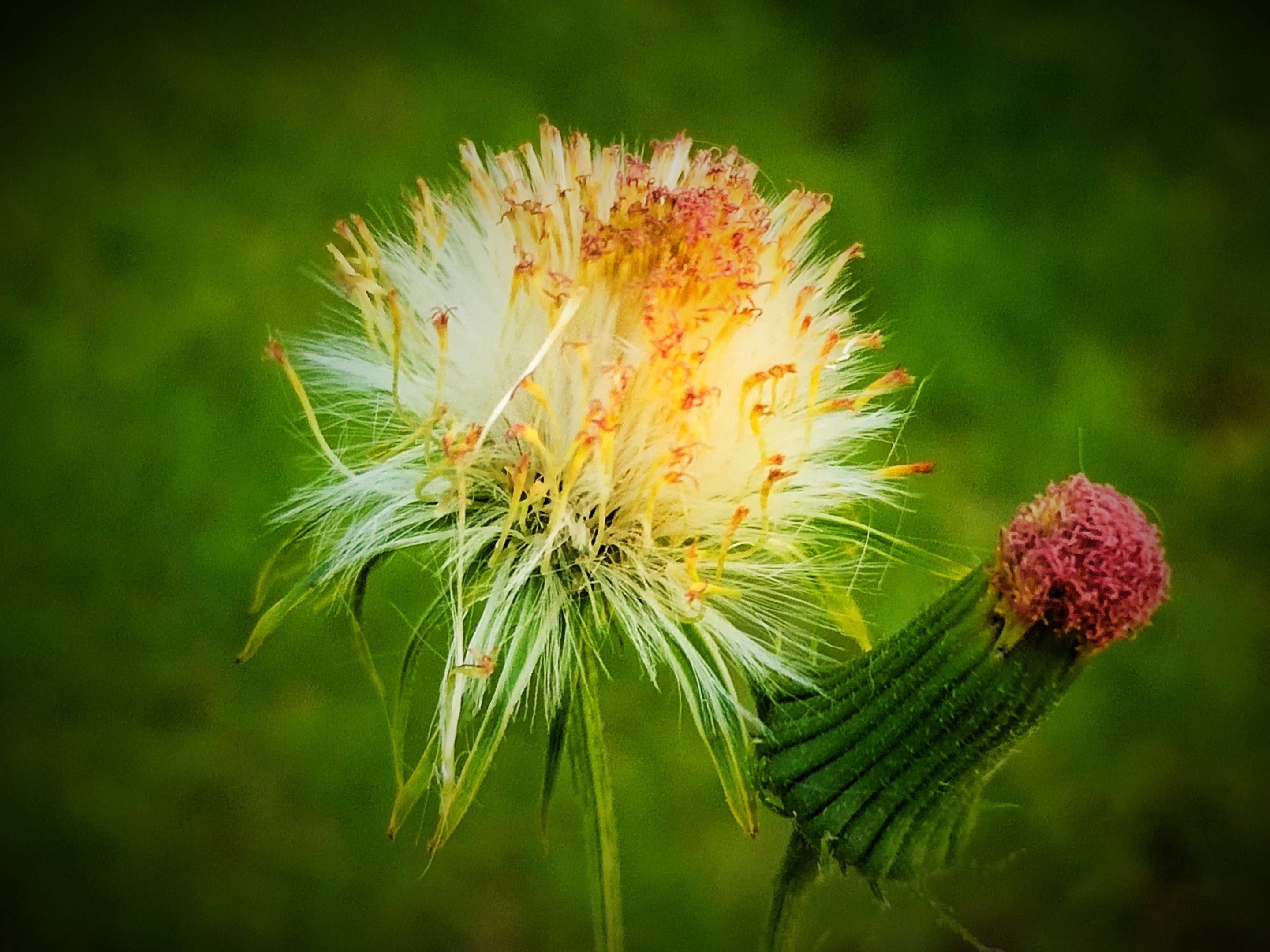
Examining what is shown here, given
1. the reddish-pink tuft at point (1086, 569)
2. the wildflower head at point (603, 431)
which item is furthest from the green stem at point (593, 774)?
the reddish-pink tuft at point (1086, 569)

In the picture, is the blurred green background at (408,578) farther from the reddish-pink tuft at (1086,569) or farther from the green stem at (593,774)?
the reddish-pink tuft at (1086,569)

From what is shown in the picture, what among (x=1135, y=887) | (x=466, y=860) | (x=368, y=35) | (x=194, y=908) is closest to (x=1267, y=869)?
(x=1135, y=887)

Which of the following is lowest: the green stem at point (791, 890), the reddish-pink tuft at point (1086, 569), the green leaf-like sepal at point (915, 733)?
the green stem at point (791, 890)

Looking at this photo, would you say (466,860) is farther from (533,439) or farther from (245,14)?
(245,14)

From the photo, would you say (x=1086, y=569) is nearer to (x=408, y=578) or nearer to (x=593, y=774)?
(x=593, y=774)

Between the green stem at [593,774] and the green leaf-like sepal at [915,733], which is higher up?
the green leaf-like sepal at [915,733]

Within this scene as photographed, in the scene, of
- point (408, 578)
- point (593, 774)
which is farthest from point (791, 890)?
point (408, 578)

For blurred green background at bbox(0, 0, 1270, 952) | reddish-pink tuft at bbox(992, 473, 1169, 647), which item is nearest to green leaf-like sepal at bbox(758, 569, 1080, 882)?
reddish-pink tuft at bbox(992, 473, 1169, 647)
